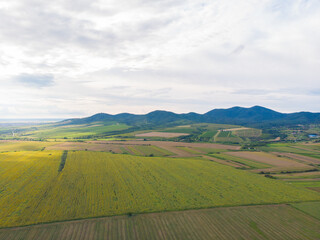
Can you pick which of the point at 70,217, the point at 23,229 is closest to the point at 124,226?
the point at 70,217

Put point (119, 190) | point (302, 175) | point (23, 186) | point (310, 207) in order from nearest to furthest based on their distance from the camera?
point (310, 207), point (119, 190), point (23, 186), point (302, 175)

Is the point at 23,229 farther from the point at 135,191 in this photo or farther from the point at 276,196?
the point at 276,196

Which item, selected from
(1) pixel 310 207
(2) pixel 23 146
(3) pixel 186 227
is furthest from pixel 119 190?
(2) pixel 23 146

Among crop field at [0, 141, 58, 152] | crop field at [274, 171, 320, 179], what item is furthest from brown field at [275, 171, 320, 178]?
crop field at [0, 141, 58, 152]

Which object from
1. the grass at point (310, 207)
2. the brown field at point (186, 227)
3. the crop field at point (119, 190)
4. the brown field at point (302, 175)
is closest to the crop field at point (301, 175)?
the brown field at point (302, 175)

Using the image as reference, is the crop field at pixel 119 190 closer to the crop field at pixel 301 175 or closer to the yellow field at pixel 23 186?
the yellow field at pixel 23 186

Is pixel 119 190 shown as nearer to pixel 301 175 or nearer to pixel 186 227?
pixel 186 227

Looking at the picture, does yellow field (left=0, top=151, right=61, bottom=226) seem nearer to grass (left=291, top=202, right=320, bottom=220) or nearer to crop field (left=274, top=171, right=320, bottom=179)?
grass (left=291, top=202, right=320, bottom=220)
